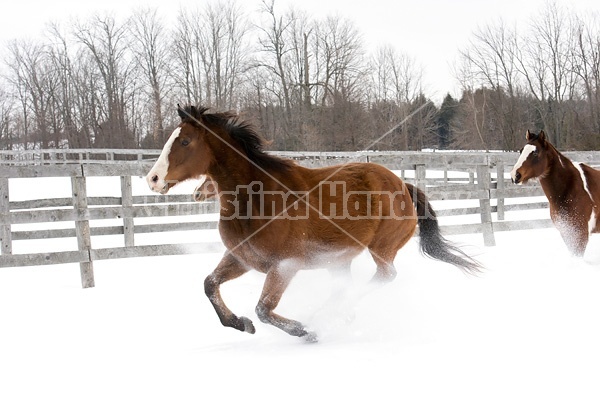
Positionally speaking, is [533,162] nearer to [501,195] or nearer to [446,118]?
[501,195]

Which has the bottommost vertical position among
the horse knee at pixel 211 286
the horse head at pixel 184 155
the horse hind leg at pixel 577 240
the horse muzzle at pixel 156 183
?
the horse hind leg at pixel 577 240

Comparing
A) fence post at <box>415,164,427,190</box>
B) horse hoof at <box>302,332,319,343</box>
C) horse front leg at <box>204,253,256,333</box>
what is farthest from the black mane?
fence post at <box>415,164,427,190</box>

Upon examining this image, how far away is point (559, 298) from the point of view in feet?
15.4

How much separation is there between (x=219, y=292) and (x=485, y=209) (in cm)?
610

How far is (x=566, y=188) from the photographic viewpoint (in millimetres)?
6562

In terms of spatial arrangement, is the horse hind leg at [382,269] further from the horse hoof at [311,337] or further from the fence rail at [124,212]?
the fence rail at [124,212]

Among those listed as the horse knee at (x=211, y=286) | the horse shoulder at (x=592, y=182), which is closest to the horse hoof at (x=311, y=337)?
the horse knee at (x=211, y=286)

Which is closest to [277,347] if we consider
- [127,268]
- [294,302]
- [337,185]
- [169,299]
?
[294,302]

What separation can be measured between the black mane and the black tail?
5.37 feet

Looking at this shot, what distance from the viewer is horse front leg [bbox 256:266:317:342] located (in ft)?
11.9

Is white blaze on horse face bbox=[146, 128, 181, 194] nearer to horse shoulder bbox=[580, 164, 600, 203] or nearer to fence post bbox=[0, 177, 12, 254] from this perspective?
fence post bbox=[0, 177, 12, 254]

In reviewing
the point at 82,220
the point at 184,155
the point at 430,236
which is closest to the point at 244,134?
the point at 184,155

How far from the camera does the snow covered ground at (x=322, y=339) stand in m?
2.80

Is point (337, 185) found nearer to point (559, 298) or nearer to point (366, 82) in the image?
point (559, 298)
